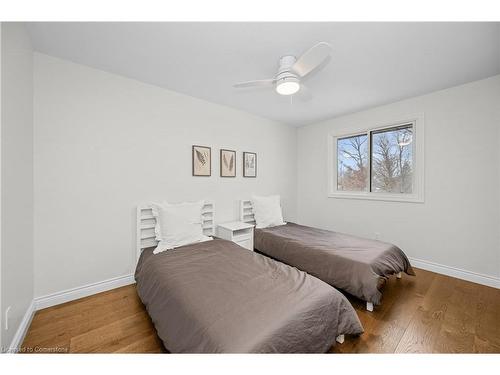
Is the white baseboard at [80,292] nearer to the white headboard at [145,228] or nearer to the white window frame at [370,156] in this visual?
the white headboard at [145,228]

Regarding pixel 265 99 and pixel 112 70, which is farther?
pixel 265 99

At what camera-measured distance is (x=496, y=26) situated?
4.98 feet

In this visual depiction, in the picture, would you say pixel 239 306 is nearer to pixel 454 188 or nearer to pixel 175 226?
pixel 175 226

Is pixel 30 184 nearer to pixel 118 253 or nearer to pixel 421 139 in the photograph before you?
pixel 118 253

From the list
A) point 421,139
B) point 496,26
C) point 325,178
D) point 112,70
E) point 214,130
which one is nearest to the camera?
point 496,26

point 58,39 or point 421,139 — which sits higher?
point 58,39

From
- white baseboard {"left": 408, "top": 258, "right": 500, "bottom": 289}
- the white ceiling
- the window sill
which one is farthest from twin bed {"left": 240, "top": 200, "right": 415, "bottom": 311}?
the white ceiling

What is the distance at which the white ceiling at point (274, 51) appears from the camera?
1.54 metres

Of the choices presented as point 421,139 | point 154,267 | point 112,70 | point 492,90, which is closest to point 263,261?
point 154,267

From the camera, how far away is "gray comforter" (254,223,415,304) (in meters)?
1.87

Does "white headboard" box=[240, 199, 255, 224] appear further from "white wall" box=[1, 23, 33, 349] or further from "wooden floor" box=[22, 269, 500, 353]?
"white wall" box=[1, 23, 33, 349]

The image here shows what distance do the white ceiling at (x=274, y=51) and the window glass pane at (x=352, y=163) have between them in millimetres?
1021

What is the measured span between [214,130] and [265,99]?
0.87m

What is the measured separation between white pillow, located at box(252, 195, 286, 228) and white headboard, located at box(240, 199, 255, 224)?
118 mm
